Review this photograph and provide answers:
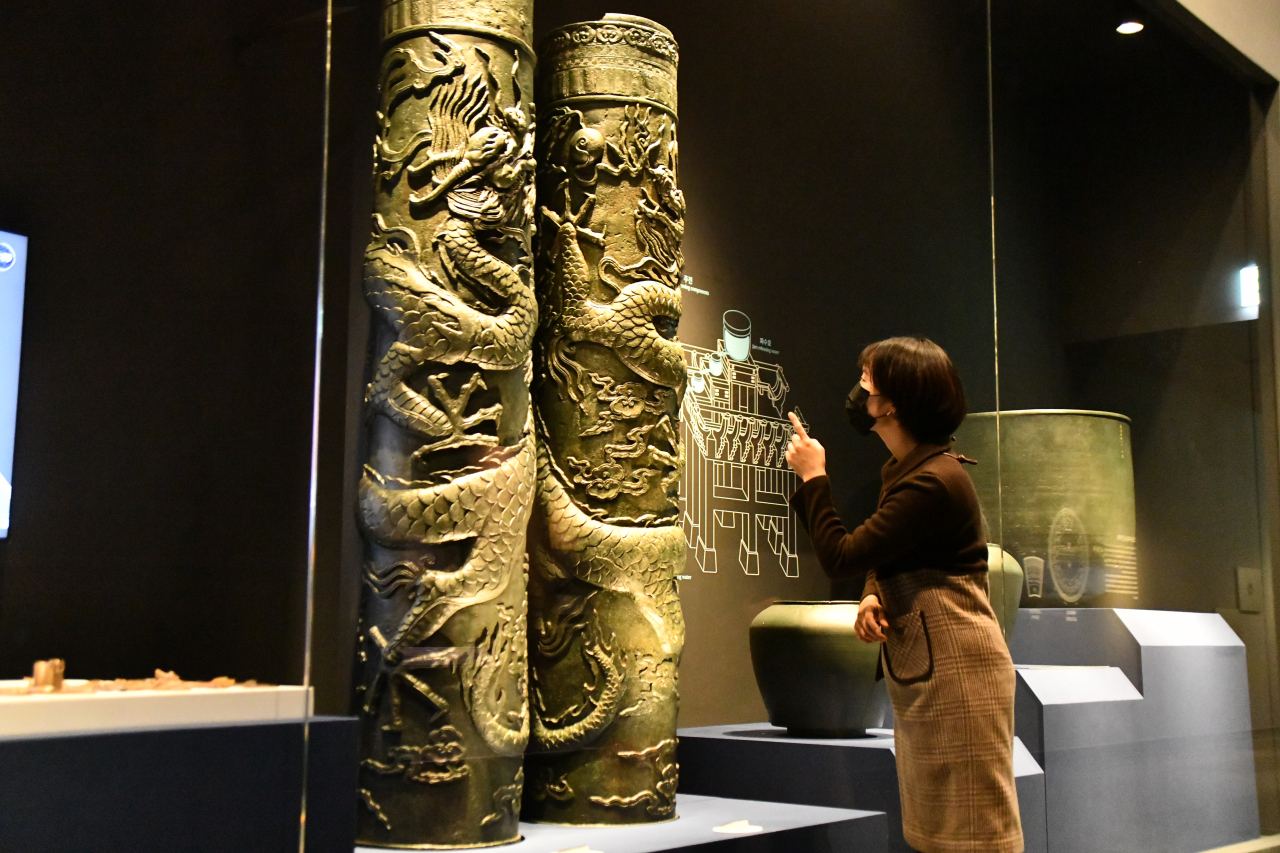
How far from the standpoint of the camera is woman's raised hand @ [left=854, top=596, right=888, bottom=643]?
2619 millimetres

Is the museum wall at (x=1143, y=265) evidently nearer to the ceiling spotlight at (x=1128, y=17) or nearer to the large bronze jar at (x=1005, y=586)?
the ceiling spotlight at (x=1128, y=17)

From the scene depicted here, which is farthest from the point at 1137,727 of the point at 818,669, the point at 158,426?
the point at 158,426

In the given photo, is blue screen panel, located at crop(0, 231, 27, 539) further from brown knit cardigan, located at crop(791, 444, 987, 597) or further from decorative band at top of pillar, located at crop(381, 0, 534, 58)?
brown knit cardigan, located at crop(791, 444, 987, 597)

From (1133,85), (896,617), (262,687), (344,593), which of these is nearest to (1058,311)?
(1133,85)

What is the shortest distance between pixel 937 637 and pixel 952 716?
16 centimetres

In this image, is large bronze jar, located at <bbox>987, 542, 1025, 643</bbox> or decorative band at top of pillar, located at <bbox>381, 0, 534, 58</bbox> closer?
decorative band at top of pillar, located at <bbox>381, 0, 534, 58</bbox>

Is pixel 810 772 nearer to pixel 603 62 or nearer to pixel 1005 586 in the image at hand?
pixel 1005 586

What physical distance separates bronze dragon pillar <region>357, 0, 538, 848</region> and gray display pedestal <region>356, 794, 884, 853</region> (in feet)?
0.60

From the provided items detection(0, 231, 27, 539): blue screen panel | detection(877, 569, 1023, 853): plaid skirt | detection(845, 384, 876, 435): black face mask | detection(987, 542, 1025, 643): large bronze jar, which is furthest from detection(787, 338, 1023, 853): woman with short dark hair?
detection(987, 542, 1025, 643): large bronze jar

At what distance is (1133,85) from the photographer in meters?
5.33

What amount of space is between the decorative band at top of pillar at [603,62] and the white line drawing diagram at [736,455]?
2.78 ft

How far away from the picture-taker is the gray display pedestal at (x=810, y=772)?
3.42 metres

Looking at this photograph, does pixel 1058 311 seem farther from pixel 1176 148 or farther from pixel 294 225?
pixel 294 225

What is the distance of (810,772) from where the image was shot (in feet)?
11.5
